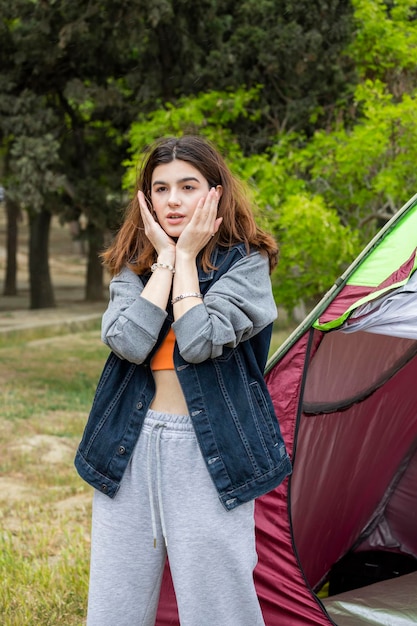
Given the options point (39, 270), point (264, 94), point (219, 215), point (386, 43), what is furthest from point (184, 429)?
point (39, 270)

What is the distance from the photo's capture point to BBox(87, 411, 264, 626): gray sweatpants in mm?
2207

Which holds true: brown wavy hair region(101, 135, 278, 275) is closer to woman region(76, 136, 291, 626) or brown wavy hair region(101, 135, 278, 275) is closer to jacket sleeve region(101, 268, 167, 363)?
woman region(76, 136, 291, 626)

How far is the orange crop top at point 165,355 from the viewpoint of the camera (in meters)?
2.30

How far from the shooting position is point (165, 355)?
2.31 metres

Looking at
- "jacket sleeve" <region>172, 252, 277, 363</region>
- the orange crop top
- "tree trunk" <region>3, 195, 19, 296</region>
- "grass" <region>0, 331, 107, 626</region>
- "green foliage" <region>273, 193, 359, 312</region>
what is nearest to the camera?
"jacket sleeve" <region>172, 252, 277, 363</region>

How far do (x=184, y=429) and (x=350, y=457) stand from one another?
2054 mm

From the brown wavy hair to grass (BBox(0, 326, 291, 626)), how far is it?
1.98m

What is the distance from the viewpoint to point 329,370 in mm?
3824

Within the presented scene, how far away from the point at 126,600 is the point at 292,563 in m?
1.03

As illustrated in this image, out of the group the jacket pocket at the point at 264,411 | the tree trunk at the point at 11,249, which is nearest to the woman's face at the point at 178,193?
the jacket pocket at the point at 264,411

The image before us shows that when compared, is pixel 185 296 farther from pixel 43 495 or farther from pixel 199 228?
pixel 43 495

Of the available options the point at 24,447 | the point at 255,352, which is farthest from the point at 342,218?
the point at 255,352

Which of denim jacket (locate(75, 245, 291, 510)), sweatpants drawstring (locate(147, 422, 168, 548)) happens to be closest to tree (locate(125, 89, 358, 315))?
denim jacket (locate(75, 245, 291, 510))

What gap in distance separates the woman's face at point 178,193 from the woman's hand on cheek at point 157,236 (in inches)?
1.2
